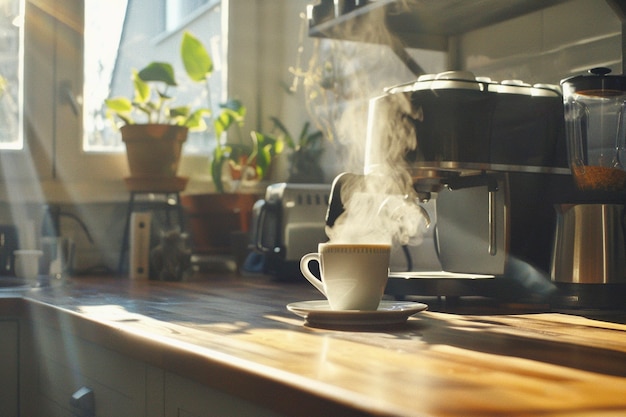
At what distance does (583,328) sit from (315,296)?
2.14 ft

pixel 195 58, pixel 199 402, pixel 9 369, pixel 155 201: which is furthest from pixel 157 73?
pixel 199 402

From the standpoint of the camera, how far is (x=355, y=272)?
1078 millimetres

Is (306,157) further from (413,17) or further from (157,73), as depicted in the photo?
(413,17)

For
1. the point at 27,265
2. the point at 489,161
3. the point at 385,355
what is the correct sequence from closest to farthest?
the point at 385,355 → the point at 489,161 → the point at 27,265

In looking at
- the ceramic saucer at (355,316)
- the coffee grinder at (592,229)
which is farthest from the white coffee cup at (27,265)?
the coffee grinder at (592,229)

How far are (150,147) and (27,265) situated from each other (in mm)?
570

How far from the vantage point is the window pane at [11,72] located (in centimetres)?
260

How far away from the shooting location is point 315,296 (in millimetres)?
1591

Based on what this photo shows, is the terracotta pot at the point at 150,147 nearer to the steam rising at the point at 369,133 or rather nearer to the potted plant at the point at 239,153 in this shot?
the potted plant at the point at 239,153

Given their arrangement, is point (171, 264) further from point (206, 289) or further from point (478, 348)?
point (478, 348)

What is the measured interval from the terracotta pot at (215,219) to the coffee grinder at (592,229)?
1423mm

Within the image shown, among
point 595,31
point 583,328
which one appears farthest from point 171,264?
point 583,328

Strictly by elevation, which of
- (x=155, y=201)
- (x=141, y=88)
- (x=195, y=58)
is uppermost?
(x=195, y=58)

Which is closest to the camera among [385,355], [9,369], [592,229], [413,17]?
[385,355]
